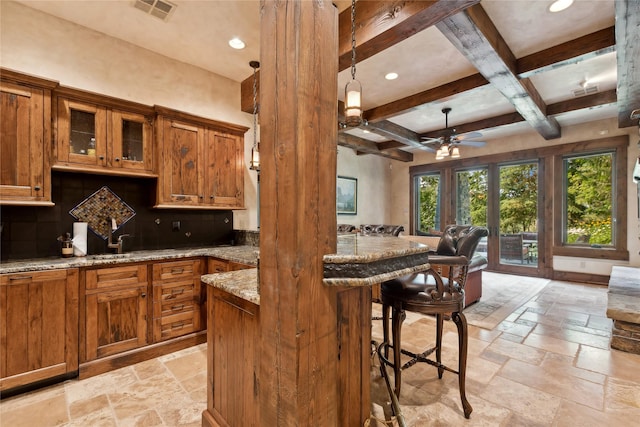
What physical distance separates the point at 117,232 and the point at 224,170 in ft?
4.25

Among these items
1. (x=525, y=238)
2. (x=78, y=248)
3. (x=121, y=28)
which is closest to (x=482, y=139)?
(x=525, y=238)

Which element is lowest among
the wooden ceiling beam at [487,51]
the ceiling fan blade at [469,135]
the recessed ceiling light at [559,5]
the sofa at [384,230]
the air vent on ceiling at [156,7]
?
the sofa at [384,230]

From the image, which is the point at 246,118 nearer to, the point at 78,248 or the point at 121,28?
the point at 121,28

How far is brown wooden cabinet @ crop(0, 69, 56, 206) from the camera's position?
2225mm

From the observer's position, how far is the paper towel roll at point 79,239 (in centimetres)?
267

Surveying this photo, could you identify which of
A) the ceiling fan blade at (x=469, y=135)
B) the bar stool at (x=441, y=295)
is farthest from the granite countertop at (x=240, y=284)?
the ceiling fan blade at (x=469, y=135)

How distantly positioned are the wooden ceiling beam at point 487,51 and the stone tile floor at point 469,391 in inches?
114

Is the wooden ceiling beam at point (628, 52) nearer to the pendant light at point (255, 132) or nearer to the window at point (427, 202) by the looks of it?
the pendant light at point (255, 132)

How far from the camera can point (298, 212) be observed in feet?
3.45

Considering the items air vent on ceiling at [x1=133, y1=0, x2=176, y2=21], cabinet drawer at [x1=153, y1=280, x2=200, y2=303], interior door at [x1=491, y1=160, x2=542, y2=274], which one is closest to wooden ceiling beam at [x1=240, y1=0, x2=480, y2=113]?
air vent on ceiling at [x1=133, y1=0, x2=176, y2=21]

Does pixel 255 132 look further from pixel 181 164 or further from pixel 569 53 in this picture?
pixel 569 53

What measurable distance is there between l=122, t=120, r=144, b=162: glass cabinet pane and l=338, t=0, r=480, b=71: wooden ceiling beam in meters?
2.17

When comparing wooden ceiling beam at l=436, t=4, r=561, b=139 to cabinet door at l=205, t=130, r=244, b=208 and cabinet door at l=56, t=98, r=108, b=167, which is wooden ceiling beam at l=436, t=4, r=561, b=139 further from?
cabinet door at l=56, t=98, r=108, b=167

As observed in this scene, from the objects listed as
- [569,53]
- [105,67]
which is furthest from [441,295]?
[105,67]
